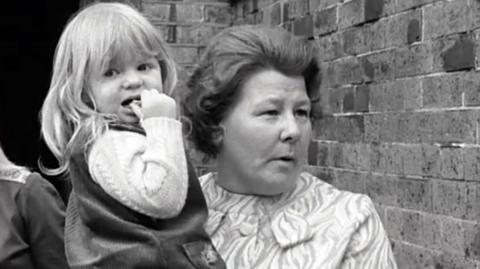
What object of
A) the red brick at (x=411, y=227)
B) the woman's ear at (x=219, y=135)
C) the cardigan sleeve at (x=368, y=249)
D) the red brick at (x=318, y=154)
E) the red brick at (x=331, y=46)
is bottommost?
the red brick at (x=411, y=227)

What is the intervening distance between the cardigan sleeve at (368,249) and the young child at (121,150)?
1.13 ft

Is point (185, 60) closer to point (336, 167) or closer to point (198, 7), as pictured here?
point (198, 7)

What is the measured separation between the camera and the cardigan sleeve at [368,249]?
2432mm

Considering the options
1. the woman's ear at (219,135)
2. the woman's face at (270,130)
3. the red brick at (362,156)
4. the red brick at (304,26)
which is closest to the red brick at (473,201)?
the red brick at (362,156)

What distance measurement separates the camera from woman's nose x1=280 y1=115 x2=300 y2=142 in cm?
252

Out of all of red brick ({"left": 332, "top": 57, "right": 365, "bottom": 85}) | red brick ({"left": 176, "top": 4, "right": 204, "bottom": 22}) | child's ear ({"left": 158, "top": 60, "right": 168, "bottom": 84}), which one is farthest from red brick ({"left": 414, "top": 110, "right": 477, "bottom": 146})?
red brick ({"left": 176, "top": 4, "right": 204, "bottom": 22})

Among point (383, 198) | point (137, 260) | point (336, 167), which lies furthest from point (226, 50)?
point (336, 167)

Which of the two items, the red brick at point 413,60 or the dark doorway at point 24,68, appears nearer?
the red brick at point 413,60

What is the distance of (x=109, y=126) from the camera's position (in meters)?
2.39

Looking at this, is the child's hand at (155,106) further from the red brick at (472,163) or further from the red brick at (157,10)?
the red brick at (157,10)

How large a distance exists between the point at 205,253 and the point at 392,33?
2.02m

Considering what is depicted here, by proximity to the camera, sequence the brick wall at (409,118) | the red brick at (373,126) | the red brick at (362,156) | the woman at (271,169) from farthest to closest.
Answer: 1. the red brick at (362,156)
2. the red brick at (373,126)
3. the brick wall at (409,118)
4. the woman at (271,169)

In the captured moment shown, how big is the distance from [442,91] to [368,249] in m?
1.40

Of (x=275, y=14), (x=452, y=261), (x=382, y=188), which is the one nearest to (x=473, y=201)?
(x=452, y=261)
